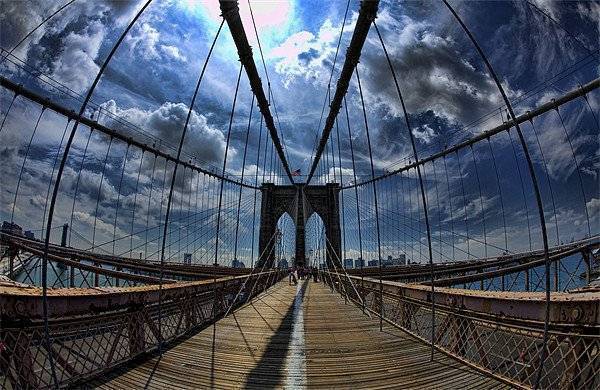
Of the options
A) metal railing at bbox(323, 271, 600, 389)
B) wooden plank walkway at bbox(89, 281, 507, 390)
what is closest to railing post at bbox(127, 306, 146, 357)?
wooden plank walkway at bbox(89, 281, 507, 390)

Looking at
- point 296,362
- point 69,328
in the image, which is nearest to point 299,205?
point 296,362

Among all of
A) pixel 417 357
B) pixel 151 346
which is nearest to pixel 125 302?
pixel 151 346

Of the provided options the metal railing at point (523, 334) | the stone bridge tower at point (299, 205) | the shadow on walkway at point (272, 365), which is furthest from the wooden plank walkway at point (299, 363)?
the stone bridge tower at point (299, 205)

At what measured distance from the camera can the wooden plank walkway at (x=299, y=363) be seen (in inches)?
129

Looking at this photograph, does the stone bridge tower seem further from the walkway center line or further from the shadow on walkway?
the shadow on walkway

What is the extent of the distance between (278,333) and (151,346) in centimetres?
215

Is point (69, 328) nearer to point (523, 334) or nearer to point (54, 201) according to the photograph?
point (54, 201)

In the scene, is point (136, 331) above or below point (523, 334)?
below

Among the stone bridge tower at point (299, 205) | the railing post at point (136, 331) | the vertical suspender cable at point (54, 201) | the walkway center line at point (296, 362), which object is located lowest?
the walkway center line at point (296, 362)

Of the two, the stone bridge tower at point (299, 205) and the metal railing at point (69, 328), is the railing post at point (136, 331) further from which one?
the stone bridge tower at point (299, 205)

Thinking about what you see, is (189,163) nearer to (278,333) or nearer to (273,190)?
(273,190)

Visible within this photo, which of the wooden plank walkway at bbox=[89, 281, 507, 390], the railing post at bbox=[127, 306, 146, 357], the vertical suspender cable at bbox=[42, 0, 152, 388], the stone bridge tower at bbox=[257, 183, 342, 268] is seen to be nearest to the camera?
the vertical suspender cable at bbox=[42, 0, 152, 388]

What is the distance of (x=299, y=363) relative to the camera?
13.0 feet

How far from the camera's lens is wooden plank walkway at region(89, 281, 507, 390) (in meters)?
3.27
